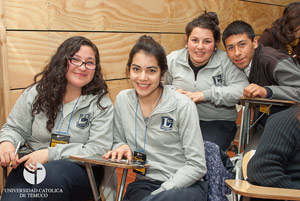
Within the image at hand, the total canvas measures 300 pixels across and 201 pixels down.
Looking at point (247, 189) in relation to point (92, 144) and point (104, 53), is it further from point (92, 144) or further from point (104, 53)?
point (104, 53)

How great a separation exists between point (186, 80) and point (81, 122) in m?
0.95

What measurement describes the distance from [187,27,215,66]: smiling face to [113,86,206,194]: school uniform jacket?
0.69m

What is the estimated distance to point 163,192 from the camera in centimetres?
168

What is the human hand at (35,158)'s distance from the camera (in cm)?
186

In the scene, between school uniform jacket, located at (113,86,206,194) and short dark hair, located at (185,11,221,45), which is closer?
school uniform jacket, located at (113,86,206,194)

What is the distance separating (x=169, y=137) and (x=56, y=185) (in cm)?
63

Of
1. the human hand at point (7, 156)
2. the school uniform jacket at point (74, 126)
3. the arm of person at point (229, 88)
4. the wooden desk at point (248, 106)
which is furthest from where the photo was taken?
the arm of person at point (229, 88)

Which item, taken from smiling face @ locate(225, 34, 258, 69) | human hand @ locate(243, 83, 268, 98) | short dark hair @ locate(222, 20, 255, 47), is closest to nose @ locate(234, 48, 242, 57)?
smiling face @ locate(225, 34, 258, 69)

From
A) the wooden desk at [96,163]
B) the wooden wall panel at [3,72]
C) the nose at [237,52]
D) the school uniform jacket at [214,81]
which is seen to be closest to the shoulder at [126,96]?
the wooden desk at [96,163]

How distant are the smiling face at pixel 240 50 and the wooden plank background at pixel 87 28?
4.04ft

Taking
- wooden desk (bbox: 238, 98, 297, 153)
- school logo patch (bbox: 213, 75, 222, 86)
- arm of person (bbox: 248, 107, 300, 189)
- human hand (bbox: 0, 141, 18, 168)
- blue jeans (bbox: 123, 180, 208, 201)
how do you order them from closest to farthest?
arm of person (bbox: 248, 107, 300, 189), blue jeans (bbox: 123, 180, 208, 201), human hand (bbox: 0, 141, 18, 168), wooden desk (bbox: 238, 98, 297, 153), school logo patch (bbox: 213, 75, 222, 86)

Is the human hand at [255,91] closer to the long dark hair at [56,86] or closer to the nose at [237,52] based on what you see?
the nose at [237,52]

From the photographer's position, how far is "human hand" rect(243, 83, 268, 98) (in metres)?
2.42

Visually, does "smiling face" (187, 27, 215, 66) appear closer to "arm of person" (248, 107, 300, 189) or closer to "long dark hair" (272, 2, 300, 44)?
"long dark hair" (272, 2, 300, 44)
